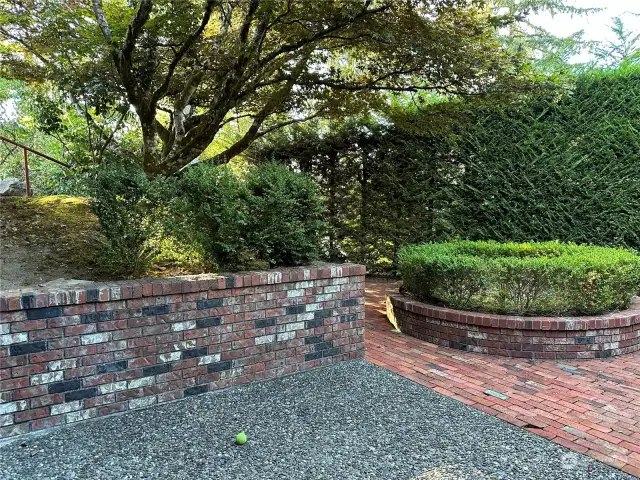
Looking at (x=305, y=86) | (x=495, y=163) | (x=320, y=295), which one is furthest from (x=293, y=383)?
(x=495, y=163)

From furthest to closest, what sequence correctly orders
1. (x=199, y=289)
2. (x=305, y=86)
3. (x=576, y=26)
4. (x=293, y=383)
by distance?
(x=576, y=26) → (x=305, y=86) → (x=293, y=383) → (x=199, y=289)

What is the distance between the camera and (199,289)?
3.06 meters

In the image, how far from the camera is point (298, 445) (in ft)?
8.02

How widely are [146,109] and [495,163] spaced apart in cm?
518

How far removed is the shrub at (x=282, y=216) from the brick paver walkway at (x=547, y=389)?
121 centimetres

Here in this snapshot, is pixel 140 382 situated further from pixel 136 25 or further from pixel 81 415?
pixel 136 25

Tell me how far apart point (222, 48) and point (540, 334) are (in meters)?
4.26

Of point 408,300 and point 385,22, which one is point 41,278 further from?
point 385,22

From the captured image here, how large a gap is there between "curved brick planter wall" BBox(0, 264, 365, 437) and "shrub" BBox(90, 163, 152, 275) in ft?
1.42

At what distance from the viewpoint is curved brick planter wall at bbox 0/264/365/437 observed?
2473 mm

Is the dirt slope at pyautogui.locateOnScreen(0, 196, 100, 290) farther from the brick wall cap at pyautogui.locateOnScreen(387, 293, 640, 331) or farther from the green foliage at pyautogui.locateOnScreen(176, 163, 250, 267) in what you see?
→ the brick wall cap at pyautogui.locateOnScreen(387, 293, 640, 331)

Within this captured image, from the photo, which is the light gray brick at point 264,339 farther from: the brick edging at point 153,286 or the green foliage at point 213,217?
the green foliage at point 213,217

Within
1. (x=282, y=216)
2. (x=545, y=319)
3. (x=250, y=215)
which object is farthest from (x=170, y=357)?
(x=545, y=319)

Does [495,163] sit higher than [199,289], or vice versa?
[495,163]
